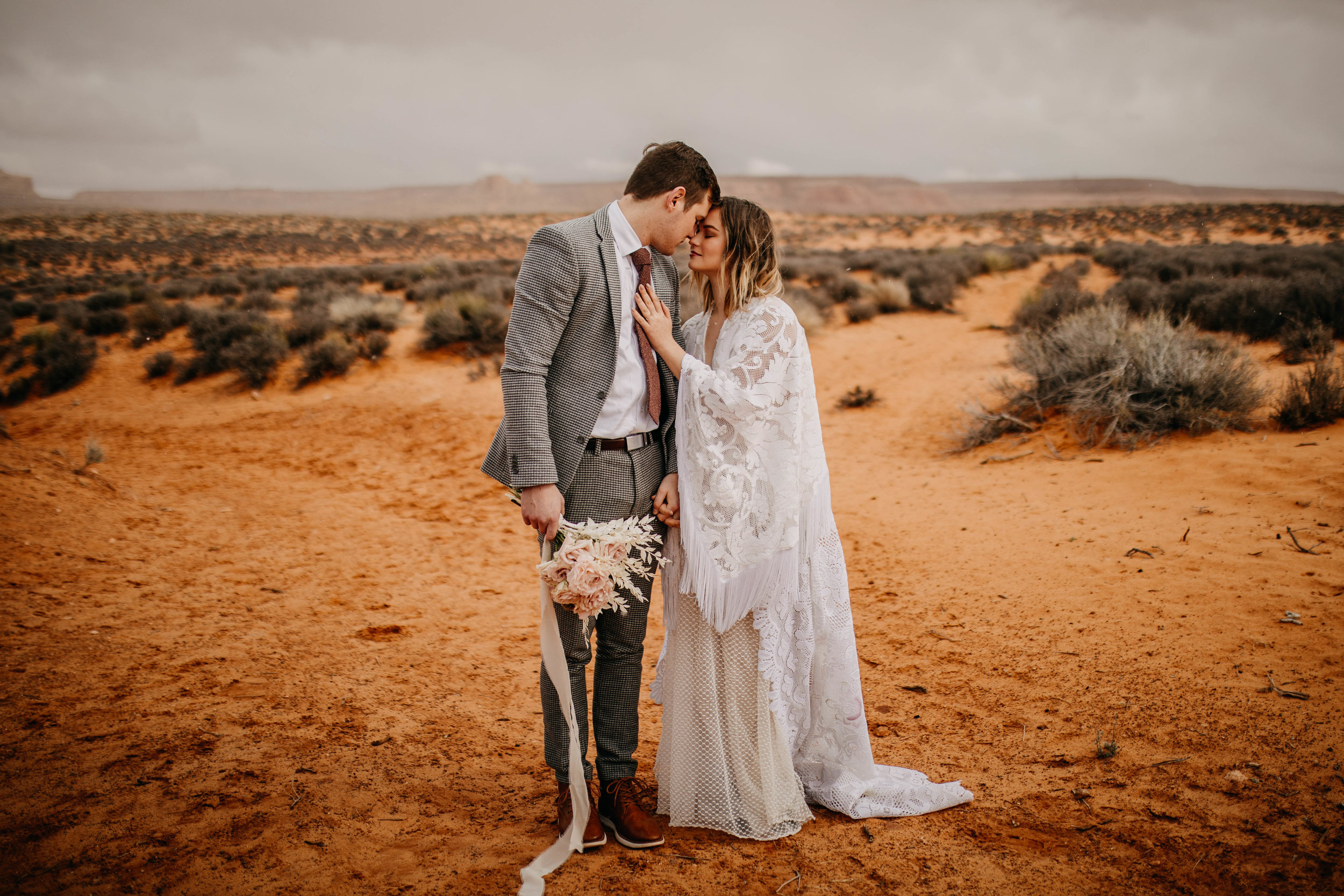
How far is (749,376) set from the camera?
7.72 ft

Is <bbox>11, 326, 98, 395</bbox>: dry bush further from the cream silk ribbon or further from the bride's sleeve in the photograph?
the bride's sleeve

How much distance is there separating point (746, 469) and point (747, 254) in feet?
2.54

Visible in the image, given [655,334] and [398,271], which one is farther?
[398,271]

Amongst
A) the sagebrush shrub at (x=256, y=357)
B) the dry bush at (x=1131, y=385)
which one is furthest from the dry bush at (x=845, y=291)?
the sagebrush shrub at (x=256, y=357)

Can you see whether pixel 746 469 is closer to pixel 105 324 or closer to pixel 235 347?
pixel 235 347

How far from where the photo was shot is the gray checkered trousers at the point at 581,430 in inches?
88.7

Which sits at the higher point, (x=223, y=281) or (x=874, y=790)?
(x=223, y=281)

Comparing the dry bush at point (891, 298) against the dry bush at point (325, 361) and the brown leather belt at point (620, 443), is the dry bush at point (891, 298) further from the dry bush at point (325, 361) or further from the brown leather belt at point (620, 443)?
the brown leather belt at point (620, 443)

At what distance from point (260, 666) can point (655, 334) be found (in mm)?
3223

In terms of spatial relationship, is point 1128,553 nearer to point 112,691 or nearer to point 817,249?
point 112,691

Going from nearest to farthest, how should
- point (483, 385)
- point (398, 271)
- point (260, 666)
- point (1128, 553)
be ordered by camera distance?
1. point (260, 666)
2. point (1128, 553)
3. point (483, 385)
4. point (398, 271)

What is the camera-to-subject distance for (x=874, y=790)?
268 cm

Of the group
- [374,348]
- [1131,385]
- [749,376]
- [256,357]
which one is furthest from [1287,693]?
[256,357]

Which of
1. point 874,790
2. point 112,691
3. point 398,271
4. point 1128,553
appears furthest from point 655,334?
point 398,271
